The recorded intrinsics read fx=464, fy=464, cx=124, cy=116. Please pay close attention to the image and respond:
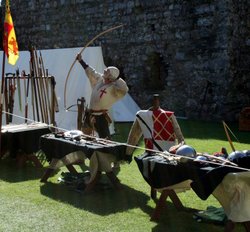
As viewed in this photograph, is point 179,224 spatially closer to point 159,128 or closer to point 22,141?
point 159,128

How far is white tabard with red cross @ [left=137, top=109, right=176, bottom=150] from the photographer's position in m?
5.08

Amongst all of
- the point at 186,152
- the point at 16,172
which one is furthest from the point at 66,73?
the point at 186,152

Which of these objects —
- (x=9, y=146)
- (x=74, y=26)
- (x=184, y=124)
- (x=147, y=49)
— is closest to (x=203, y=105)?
(x=184, y=124)

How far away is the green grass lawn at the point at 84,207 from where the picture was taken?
4.19 meters

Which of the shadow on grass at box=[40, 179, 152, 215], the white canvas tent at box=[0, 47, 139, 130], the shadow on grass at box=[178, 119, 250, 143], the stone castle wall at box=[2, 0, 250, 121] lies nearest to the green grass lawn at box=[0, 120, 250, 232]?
the shadow on grass at box=[40, 179, 152, 215]

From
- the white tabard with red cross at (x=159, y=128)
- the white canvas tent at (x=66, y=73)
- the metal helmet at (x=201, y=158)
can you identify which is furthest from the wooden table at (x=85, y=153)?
the white canvas tent at (x=66, y=73)

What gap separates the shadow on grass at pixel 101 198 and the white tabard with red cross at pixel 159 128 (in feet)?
2.01

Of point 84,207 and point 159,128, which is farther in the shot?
point 159,128

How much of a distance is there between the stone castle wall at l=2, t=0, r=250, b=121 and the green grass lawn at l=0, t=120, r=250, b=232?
5504mm

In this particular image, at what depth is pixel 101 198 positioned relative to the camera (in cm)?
505

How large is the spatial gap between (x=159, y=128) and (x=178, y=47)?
22.5ft

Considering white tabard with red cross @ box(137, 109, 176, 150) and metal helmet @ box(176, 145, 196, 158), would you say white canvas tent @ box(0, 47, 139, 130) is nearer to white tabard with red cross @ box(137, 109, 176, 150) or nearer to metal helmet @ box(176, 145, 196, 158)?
white tabard with red cross @ box(137, 109, 176, 150)

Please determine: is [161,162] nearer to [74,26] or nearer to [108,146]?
[108,146]

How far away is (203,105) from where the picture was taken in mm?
11383
